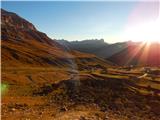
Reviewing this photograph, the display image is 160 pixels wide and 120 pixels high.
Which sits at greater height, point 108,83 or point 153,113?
point 108,83

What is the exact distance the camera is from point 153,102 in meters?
33.9

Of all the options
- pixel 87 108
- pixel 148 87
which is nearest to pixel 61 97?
pixel 87 108

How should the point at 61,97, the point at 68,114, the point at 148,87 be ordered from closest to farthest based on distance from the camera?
the point at 68,114
the point at 61,97
the point at 148,87

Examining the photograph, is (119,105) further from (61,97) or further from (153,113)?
(61,97)

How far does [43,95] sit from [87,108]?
8.57 meters

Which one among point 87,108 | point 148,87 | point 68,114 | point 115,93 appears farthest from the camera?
point 148,87

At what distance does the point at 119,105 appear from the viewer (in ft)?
101

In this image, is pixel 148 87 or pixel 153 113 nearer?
pixel 153 113

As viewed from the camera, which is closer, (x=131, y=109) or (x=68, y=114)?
(x=68, y=114)

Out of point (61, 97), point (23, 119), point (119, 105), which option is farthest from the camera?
point (61, 97)

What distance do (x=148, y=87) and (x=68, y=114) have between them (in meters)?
21.2

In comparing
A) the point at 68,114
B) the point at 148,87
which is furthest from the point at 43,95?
the point at 148,87

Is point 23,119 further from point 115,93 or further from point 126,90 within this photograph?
point 126,90

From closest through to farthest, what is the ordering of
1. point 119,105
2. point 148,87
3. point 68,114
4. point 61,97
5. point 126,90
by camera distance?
point 68,114 < point 119,105 < point 61,97 < point 126,90 < point 148,87
